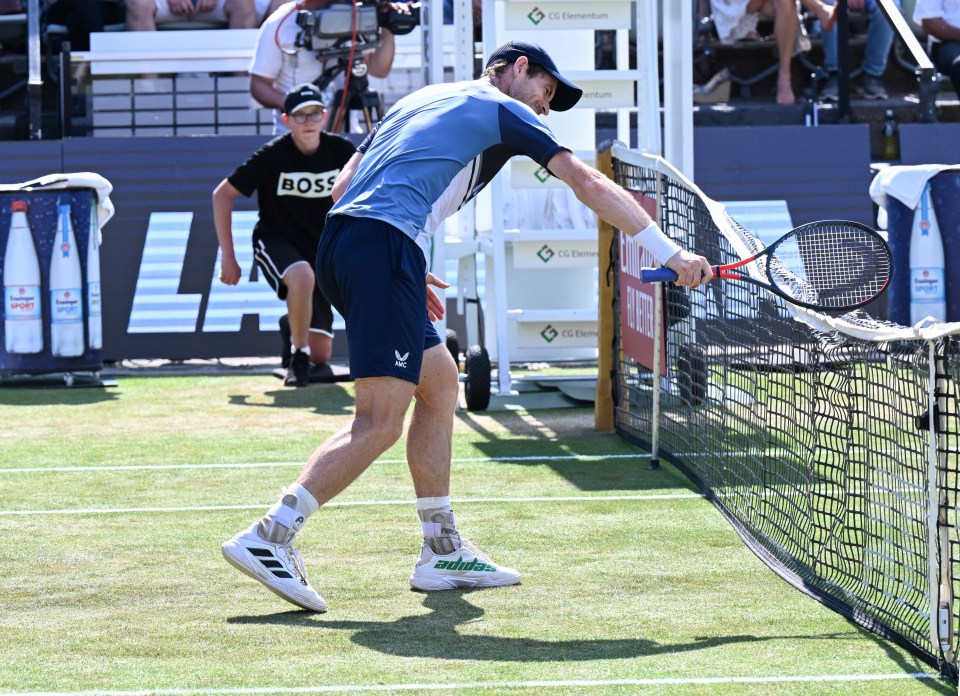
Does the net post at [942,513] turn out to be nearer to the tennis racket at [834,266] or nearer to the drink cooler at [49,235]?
the tennis racket at [834,266]

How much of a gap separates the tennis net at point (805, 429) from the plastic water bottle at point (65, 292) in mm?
4186

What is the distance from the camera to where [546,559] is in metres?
5.52

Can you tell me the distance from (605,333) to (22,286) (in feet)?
14.8

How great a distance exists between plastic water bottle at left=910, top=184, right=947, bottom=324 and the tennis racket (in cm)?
604

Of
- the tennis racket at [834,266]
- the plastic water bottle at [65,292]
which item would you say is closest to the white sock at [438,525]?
the tennis racket at [834,266]

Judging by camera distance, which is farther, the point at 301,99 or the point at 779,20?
the point at 779,20

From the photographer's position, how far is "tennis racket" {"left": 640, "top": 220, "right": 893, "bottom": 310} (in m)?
5.11

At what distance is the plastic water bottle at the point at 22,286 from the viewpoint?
10992 millimetres

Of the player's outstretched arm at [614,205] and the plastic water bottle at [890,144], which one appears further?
the plastic water bottle at [890,144]

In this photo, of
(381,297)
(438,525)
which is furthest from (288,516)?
(381,297)

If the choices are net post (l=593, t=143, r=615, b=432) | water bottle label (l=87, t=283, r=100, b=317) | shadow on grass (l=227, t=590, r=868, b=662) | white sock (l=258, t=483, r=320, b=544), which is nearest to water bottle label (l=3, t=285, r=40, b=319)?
water bottle label (l=87, t=283, r=100, b=317)

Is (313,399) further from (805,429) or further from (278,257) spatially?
(805,429)

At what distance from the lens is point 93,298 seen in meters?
11.1

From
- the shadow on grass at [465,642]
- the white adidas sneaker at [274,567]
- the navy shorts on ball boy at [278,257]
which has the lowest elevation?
the shadow on grass at [465,642]
